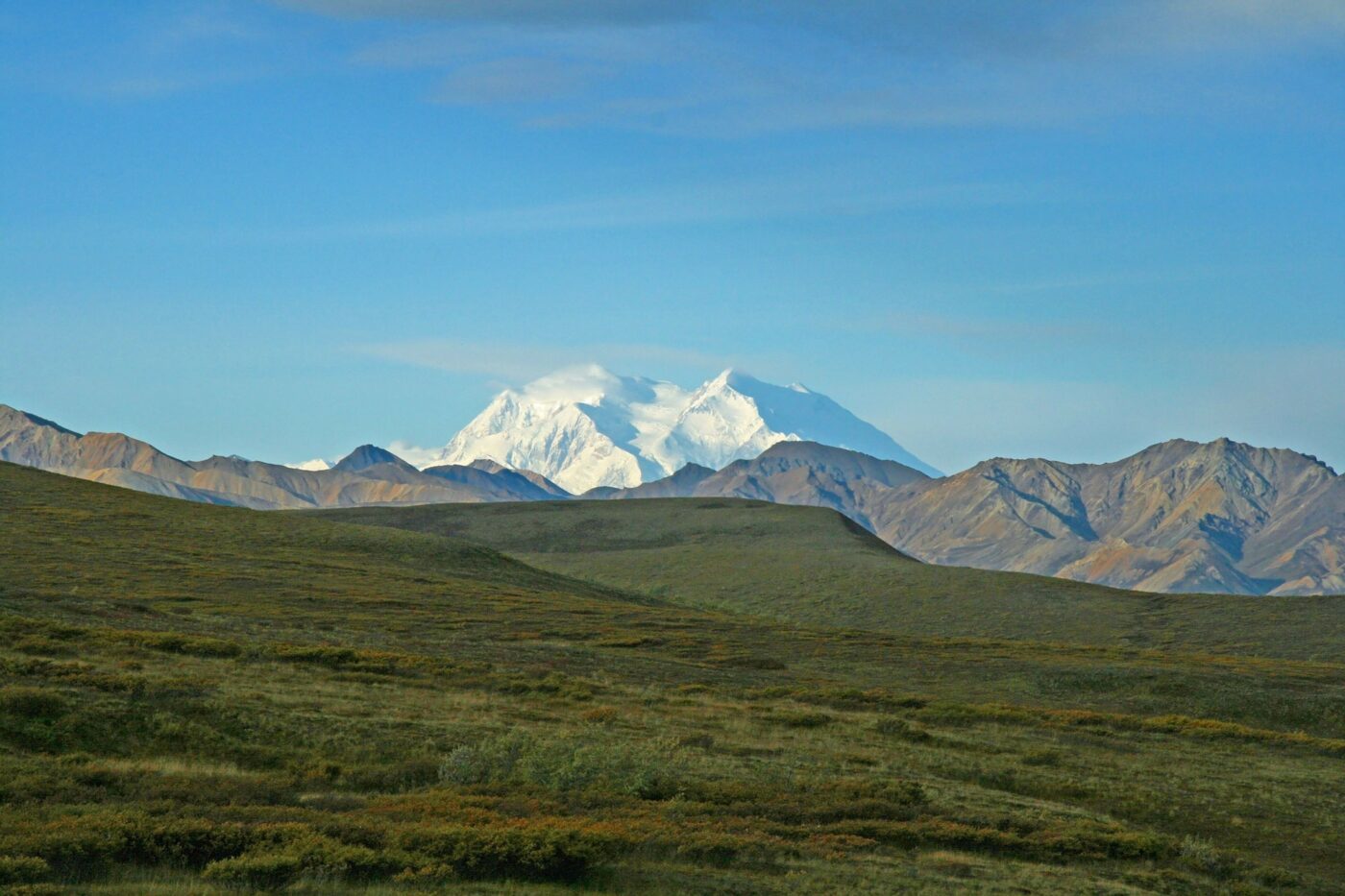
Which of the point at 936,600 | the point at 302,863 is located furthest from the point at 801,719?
Answer: the point at 936,600

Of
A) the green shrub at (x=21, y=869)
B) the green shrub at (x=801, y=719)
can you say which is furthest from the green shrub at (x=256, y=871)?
the green shrub at (x=801, y=719)

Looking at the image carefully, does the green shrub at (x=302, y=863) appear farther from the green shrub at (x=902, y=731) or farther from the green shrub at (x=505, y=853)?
the green shrub at (x=902, y=731)

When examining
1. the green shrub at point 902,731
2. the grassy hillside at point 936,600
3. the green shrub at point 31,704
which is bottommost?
the green shrub at point 902,731

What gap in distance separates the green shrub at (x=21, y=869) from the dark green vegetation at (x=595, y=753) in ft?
0.12

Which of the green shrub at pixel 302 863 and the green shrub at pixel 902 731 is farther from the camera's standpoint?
the green shrub at pixel 902 731

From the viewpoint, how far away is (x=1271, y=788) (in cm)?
4266

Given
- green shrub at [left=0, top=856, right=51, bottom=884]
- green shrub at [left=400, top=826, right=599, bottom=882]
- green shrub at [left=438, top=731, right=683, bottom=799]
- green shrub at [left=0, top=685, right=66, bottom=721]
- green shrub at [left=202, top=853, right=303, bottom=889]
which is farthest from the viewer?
green shrub at [left=0, top=685, right=66, bottom=721]

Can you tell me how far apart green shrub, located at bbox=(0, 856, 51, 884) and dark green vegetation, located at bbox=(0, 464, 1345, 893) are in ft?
0.12

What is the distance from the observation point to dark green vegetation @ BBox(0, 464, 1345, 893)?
23.3 metres

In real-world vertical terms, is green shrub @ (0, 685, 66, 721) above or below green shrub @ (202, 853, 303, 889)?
above

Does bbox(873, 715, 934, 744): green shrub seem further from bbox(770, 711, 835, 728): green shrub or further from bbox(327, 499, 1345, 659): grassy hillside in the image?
bbox(327, 499, 1345, 659): grassy hillside

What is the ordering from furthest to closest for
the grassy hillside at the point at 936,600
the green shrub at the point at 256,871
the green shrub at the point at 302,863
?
the grassy hillside at the point at 936,600
the green shrub at the point at 302,863
the green shrub at the point at 256,871

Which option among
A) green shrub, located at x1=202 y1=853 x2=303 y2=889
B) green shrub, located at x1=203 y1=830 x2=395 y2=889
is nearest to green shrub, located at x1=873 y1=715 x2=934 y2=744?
green shrub, located at x1=203 y1=830 x2=395 y2=889

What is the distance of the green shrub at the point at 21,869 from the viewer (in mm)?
18562
